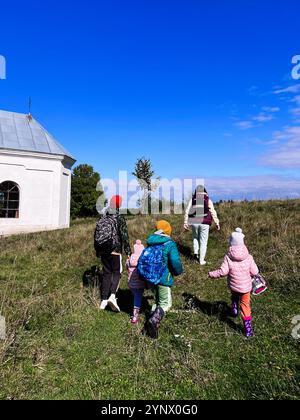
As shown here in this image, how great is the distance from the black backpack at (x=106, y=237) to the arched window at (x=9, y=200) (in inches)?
609

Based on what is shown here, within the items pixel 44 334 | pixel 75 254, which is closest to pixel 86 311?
pixel 44 334

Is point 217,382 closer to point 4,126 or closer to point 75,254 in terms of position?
point 75,254

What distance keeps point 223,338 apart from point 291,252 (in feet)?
13.1

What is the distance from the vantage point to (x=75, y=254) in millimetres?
10398

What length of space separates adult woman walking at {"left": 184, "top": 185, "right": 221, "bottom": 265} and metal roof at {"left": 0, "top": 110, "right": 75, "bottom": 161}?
14.7 m

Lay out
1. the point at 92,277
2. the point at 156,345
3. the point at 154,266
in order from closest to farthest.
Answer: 1. the point at 156,345
2. the point at 154,266
3. the point at 92,277

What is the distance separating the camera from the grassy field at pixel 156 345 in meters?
3.47

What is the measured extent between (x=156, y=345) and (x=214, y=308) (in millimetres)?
1735

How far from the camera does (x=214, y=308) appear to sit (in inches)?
228

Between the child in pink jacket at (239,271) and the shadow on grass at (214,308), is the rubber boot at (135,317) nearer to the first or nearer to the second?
the shadow on grass at (214,308)

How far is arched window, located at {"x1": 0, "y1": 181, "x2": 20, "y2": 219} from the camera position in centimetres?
1952

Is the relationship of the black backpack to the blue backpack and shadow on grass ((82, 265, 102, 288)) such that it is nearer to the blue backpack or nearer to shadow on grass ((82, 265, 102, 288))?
the blue backpack

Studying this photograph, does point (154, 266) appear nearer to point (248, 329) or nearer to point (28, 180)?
point (248, 329)

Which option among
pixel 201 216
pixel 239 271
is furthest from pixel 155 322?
pixel 201 216
